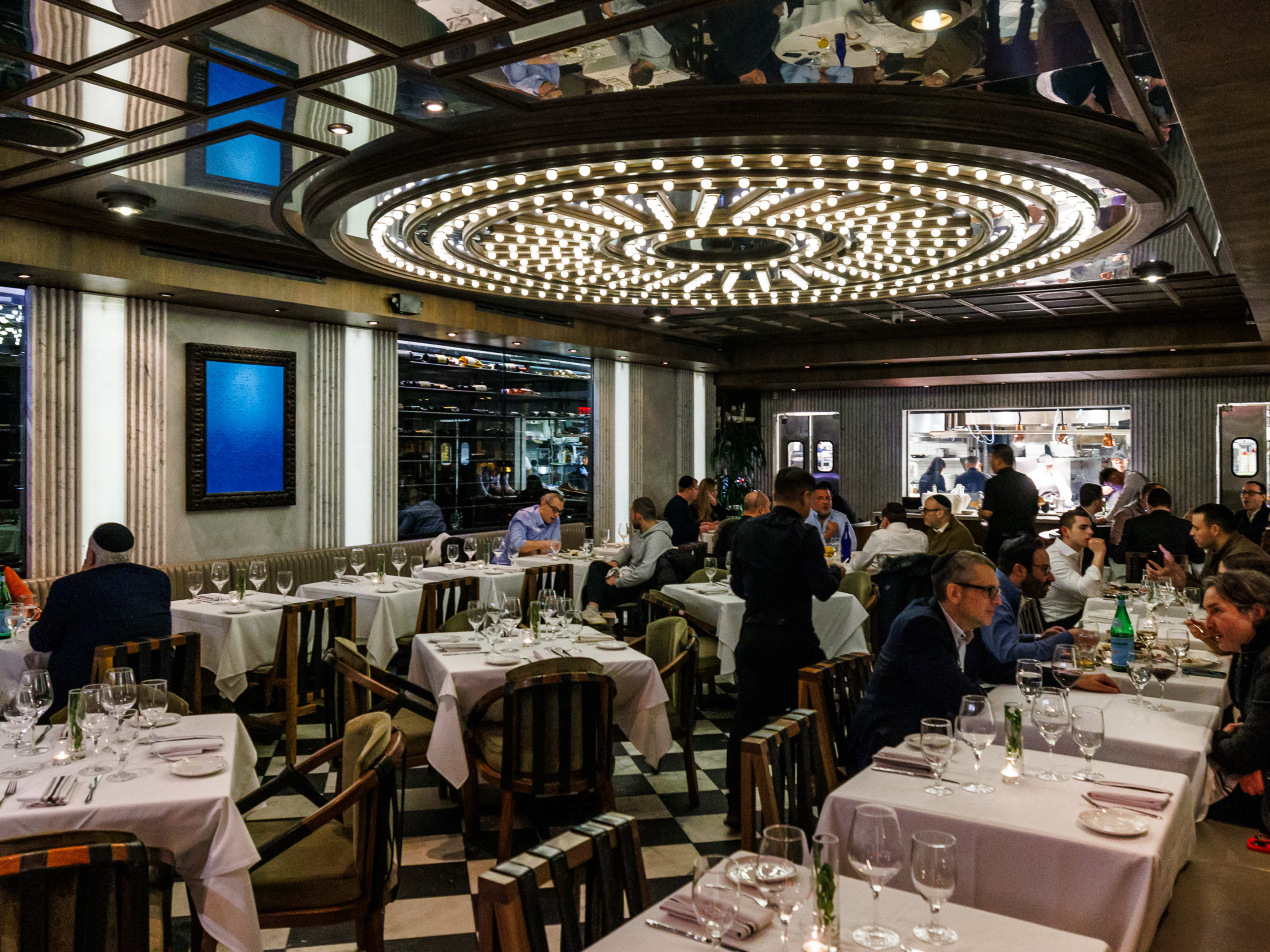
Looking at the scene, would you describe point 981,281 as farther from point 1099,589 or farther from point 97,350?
point 97,350

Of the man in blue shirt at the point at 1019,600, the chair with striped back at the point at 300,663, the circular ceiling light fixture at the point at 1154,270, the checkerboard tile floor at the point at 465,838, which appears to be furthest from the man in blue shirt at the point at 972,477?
the chair with striped back at the point at 300,663

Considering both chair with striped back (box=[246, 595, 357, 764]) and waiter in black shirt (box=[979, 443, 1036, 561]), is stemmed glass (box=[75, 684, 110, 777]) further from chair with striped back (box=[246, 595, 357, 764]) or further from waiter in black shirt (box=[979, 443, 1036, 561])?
waiter in black shirt (box=[979, 443, 1036, 561])

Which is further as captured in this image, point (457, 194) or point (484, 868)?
point (457, 194)

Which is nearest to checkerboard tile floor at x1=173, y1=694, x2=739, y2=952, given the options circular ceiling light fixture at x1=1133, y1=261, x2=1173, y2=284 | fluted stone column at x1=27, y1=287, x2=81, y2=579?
fluted stone column at x1=27, y1=287, x2=81, y2=579

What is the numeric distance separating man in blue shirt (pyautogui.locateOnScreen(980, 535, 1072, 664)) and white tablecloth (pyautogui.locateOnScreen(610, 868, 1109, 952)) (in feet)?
5.71

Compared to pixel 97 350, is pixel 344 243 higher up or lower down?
higher up

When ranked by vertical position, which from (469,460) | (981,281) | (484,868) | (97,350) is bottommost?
(484,868)

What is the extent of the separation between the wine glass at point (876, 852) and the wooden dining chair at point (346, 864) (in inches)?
65.7

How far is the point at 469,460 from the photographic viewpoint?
12.6 m

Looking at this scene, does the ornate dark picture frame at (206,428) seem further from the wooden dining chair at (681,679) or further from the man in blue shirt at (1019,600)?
the man in blue shirt at (1019,600)

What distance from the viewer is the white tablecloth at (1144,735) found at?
131 inches

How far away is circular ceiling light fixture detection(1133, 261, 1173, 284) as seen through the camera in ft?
28.5

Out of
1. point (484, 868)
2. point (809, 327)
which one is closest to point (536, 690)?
point (484, 868)

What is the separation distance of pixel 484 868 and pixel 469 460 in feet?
27.9
